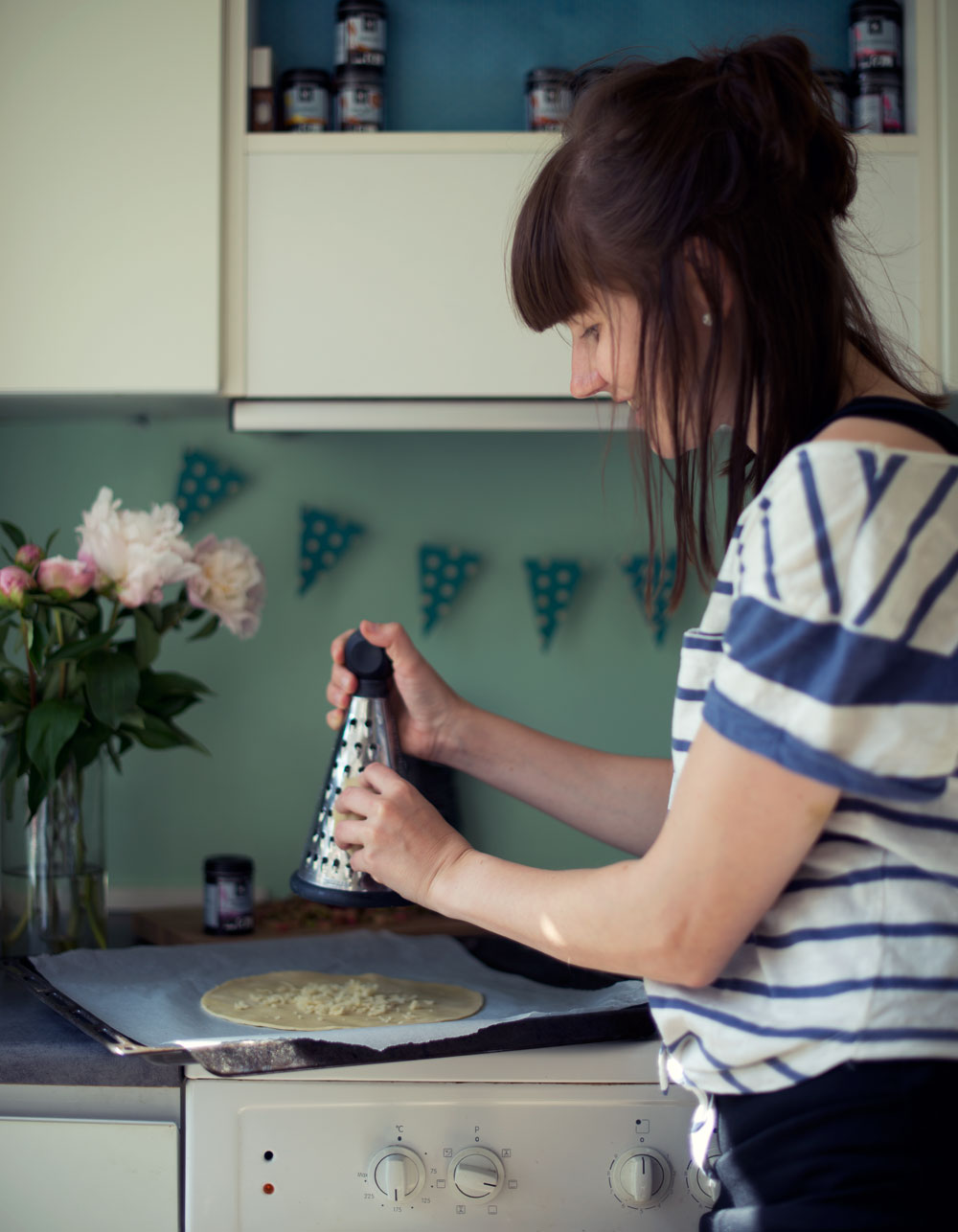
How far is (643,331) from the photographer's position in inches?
29.2

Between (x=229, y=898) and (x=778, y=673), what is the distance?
0.99 metres

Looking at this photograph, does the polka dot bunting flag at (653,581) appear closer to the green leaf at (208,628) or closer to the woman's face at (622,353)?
the green leaf at (208,628)

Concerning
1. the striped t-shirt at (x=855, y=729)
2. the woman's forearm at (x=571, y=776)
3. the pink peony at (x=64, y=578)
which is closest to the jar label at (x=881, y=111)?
the woman's forearm at (x=571, y=776)

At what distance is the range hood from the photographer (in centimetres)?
135

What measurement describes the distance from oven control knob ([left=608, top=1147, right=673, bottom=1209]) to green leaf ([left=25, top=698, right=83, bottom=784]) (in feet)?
2.28

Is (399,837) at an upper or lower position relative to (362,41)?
lower

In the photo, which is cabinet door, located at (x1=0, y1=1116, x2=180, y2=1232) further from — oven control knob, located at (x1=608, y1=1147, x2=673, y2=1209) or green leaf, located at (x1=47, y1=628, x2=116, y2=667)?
green leaf, located at (x1=47, y1=628, x2=116, y2=667)

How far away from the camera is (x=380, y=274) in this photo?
1.33 meters

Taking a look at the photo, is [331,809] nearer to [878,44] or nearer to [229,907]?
[229,907]

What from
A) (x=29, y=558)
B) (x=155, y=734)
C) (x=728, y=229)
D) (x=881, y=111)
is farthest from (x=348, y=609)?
(x=728, y=229)

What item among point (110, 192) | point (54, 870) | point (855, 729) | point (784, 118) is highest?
point (110, 192)

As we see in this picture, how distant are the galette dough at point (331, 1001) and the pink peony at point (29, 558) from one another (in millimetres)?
499

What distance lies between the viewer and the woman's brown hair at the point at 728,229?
71cm

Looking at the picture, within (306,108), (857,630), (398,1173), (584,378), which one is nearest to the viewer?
(857,630)
